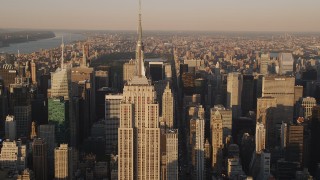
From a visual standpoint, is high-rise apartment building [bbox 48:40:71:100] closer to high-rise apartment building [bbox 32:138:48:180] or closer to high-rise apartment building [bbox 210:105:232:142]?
high-rise apartment building [bbox 32:138:48:180]

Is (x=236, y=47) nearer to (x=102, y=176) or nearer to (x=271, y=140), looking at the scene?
(x=271, y=140)

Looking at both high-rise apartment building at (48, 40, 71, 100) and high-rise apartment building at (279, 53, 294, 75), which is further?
high-rise apartment building at (279, 53, 294, 75)

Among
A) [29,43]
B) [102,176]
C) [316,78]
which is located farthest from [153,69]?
[316,78]

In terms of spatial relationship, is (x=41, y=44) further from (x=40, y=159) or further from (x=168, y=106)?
(x=40, y=159)

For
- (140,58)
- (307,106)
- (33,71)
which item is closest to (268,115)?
(307,106)

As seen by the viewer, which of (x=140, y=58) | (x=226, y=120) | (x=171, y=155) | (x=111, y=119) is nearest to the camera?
(x=140, y=58)

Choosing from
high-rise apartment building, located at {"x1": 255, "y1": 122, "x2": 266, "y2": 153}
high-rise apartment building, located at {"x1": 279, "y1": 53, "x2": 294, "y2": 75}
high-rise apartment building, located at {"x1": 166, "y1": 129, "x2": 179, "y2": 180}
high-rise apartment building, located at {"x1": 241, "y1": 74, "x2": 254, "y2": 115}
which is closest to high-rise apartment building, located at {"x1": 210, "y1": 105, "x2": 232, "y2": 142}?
high-rise apartment building, located at {"x1": 255, "y1": 122, "x2": 266, "y2": 153}

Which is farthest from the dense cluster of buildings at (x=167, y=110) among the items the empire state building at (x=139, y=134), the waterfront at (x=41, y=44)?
the waterfront at (x=41, y=44)

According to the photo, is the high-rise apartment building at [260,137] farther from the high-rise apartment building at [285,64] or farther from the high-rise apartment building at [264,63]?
the high-rise apartment building at [264,63]
